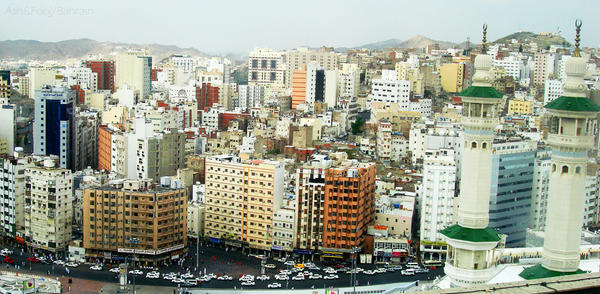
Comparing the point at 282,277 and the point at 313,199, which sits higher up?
the point at 313,199

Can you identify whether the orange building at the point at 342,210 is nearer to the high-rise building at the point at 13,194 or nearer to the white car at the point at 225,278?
the white car at the point at 225,278

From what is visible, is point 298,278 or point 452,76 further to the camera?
point 452,76

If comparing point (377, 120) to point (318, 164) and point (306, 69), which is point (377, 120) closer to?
point (306, 69)

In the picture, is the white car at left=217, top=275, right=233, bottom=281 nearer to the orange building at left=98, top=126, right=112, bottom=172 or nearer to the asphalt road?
the asphalt road

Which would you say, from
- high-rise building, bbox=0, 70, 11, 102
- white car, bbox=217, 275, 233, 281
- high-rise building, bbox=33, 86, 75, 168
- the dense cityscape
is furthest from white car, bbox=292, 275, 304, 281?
high-rise building, bbox=0, 70, 11, 102

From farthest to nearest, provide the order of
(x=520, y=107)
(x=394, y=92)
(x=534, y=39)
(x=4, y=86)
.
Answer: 1. (x=534, y=39)
2. (x=394, y=92)
3. (x=4, y=86)
4. (x=520, y=107)

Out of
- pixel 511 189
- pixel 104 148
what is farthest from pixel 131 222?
pixel 511 189

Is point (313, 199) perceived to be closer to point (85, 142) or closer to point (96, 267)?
point (96, 267)

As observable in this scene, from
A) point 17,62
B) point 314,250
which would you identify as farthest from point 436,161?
point 17,62
